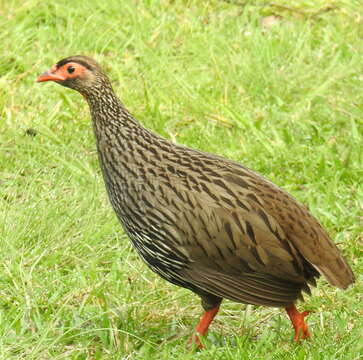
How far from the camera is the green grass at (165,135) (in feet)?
18.7

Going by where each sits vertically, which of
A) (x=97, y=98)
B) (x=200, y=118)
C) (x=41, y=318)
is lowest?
(x=41, y=318)

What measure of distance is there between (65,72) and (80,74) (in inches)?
4.1

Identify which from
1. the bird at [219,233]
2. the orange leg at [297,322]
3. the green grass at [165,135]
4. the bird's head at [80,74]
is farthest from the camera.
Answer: the bird's head at [80,74]

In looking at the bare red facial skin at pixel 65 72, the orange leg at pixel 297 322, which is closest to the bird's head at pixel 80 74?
the bare red facial skin at pixel 65 72

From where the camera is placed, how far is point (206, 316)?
18.5 feet

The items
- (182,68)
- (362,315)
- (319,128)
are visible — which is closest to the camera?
(362,315)

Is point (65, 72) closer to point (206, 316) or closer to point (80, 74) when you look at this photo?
point (80, 74)

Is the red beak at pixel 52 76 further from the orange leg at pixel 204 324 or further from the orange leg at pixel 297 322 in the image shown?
the orange leg at pixel 297 322

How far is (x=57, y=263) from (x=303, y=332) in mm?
1493

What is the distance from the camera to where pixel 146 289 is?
613 cm

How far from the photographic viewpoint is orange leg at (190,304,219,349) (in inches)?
220

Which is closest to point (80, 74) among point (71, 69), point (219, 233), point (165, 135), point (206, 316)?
point (71, 69)

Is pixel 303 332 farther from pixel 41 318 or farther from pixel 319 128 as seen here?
pixel 319 128

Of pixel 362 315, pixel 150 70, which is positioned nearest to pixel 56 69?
pixel 362 315
